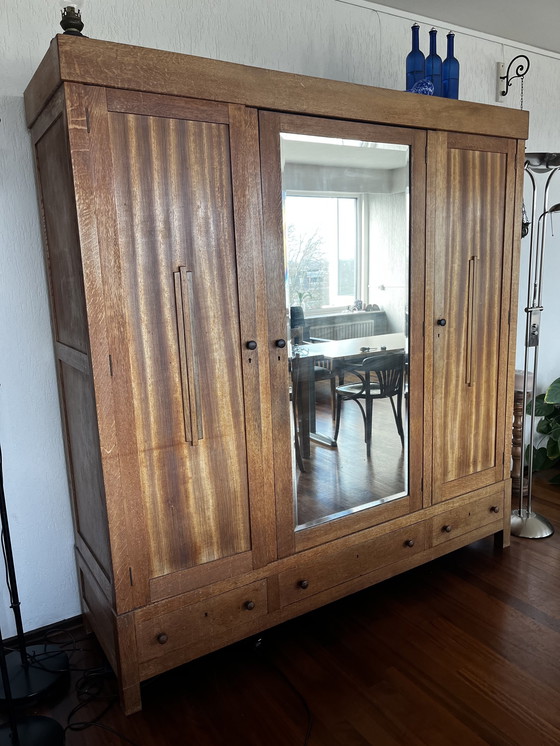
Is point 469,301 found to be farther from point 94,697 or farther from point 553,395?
point 94,697

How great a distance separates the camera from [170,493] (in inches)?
66.6

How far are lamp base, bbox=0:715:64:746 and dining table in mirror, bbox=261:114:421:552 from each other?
3.03 ft

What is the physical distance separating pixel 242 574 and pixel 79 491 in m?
0.65

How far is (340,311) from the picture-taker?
6.46 ft

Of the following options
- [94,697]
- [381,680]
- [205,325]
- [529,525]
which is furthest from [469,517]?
[94,697]

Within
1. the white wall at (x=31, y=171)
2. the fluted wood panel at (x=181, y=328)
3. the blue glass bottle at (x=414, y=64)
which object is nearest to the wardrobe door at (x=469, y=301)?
the blue glass bottle at (x=414, y=64)

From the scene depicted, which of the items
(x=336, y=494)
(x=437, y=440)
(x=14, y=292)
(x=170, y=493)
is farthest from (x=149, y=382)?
(x=437, y=440)

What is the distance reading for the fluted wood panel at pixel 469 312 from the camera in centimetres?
217

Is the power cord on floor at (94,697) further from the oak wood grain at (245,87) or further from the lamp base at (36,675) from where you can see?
the oak wood grain at (245,87)

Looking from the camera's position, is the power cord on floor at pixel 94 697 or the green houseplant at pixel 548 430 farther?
the green houseplant at pixel 548 430

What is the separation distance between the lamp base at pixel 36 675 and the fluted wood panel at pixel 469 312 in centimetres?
155

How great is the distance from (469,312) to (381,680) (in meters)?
1.41

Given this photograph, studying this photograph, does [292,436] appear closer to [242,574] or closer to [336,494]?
[336,494]

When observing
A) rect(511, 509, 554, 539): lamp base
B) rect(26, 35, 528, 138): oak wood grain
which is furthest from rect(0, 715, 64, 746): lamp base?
rect(511, 509, 554, 539): lamp base
